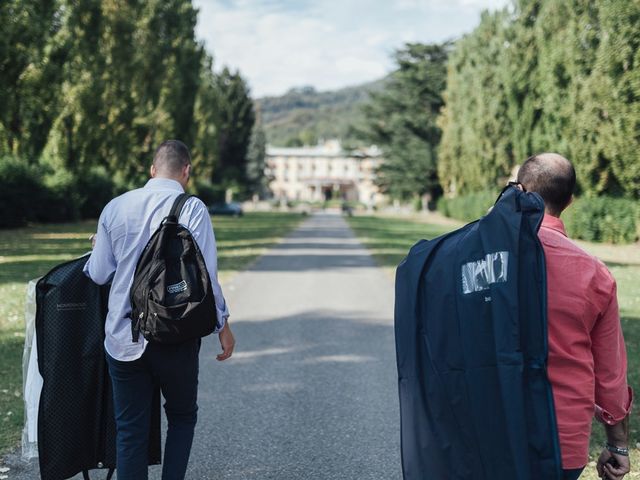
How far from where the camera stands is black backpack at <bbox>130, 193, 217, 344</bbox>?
9.23 ft

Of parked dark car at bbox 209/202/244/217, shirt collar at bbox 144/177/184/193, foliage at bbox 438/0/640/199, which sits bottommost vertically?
parked dark car at bbox 209/202/244/217

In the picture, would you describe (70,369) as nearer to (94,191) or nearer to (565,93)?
(565,93)

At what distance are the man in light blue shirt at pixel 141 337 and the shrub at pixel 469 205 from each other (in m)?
28.5

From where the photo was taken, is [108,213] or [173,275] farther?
[108,213]

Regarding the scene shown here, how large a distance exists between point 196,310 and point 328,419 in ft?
8.01

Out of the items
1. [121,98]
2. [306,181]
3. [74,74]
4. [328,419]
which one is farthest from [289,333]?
[306,181]

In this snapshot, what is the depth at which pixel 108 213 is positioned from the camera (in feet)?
10.0

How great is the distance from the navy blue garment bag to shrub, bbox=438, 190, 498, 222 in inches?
1142

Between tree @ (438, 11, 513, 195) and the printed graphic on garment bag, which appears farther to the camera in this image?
tree @ (438, 11, 513, 195)

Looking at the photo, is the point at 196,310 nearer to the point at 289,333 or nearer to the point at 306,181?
the point at 289,333

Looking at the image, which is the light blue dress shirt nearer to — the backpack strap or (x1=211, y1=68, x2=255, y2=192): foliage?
the backpack strap

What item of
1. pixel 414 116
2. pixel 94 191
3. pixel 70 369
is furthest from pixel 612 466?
pixel 414 116

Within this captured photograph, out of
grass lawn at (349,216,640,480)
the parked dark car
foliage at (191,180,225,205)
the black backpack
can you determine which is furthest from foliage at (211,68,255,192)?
the black backpack

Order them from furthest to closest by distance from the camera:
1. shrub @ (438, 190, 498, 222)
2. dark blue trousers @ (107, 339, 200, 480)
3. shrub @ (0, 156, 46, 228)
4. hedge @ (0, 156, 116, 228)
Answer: shrub @ (438, 190, 498, 222) < hedge @ (0, 156, 116, 228) < shrub @ (0, 156, 46, 228) < dark blue trousers @ (107, 339, 200, 480)
